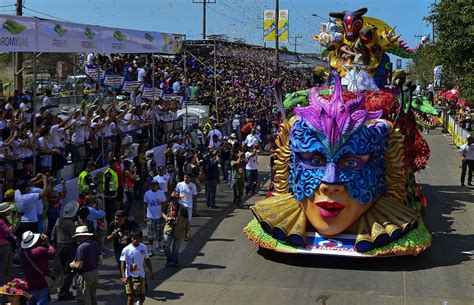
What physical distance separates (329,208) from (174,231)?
104 inches

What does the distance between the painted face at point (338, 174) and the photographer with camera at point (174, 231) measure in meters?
2.10

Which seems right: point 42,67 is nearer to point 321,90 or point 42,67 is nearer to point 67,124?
point 67,124

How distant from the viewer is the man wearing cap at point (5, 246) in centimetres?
988

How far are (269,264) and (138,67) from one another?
50.3 ft

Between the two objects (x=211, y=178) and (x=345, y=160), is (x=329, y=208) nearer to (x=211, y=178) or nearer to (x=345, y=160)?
(x=345, y=160)

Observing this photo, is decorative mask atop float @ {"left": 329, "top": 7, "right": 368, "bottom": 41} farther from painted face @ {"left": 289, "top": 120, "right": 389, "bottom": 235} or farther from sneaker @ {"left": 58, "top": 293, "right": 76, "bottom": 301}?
sneaker @ {"left": 58, "top": 293, "right": 76, "bottom": 301}

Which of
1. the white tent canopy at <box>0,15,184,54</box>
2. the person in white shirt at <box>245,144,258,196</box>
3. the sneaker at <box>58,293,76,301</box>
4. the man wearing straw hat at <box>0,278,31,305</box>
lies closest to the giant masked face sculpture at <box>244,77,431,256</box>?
the sneaker at <box>58,293,76,301</box>

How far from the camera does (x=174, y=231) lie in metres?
11.9

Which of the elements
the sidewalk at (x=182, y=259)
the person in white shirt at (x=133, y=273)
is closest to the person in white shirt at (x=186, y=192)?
the sidewalk at (x=182, y=259)

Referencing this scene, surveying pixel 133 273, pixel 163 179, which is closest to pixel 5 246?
pixel 133 273

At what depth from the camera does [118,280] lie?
36.9 ft

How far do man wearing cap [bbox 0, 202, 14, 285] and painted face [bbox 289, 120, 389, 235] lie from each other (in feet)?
16.1

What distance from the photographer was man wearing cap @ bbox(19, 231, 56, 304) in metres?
8.53

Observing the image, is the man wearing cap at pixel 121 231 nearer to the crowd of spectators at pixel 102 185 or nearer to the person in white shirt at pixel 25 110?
the crowd of spectators at pixel 102 185
